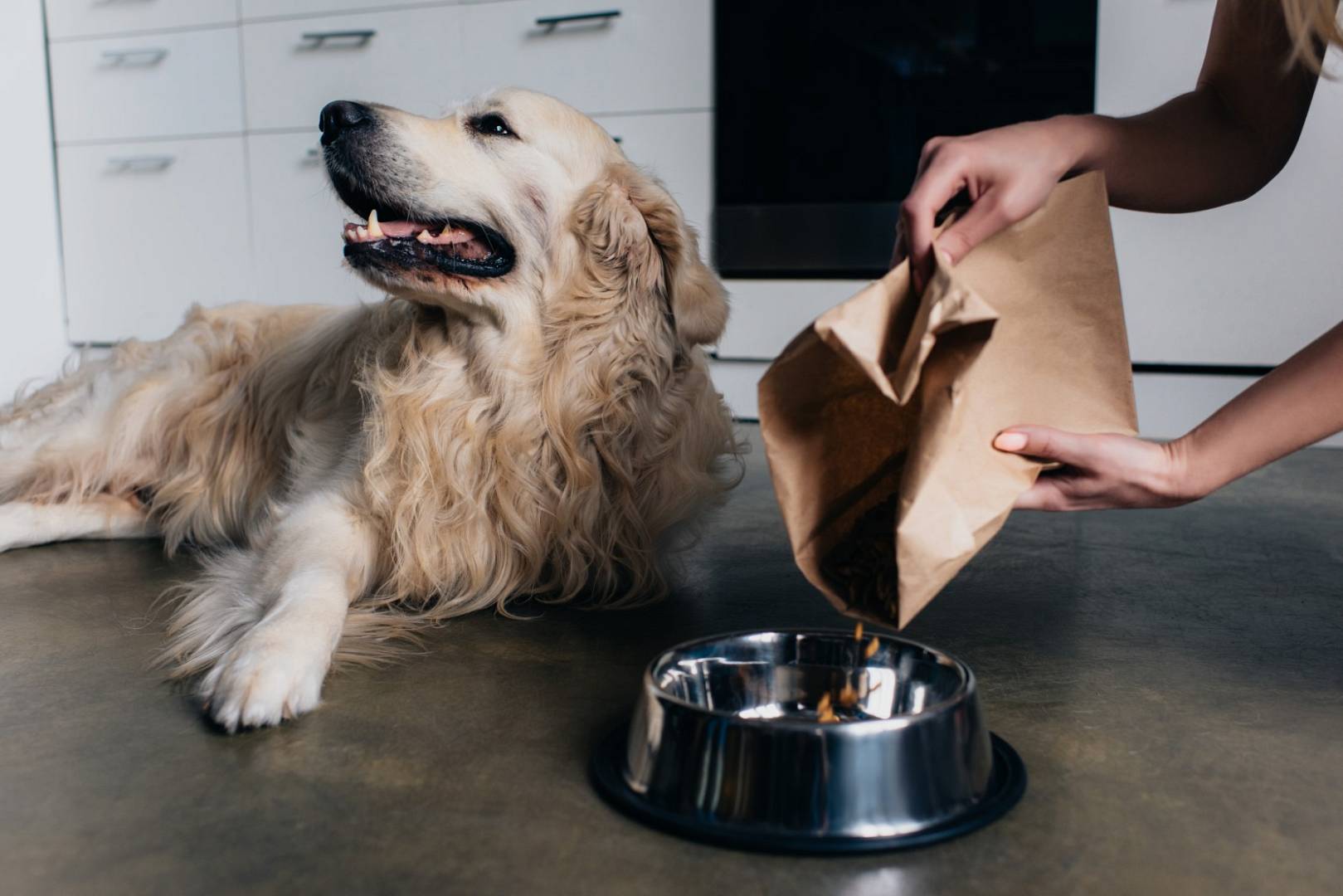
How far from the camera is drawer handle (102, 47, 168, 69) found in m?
3.80

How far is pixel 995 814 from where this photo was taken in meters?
0.94

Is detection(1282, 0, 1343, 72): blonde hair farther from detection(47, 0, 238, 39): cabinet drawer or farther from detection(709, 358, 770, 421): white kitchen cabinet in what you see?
detection(47, 0, 238, 39): cabinet drawer

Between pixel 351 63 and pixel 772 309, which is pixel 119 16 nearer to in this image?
pixel 351 63

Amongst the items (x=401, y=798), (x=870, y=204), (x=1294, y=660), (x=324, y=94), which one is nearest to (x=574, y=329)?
(x=401, y=798)

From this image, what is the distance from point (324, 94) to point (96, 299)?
116 centimetres

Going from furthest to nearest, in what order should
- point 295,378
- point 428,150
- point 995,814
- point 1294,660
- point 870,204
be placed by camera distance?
point 870,204
point 295,378
point 428,150
point 1294,660
point 995,814

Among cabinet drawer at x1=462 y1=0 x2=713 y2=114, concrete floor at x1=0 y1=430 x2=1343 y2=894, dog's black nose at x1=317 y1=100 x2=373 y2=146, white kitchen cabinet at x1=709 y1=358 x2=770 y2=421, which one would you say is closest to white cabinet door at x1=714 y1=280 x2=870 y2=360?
white kitchen cabinet at x1=709 y1=358 x2=770 y2=421

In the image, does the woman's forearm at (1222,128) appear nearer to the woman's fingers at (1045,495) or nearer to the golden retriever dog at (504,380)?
the woman's fingers at (1045,495)

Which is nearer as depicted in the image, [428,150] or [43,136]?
[428,150]

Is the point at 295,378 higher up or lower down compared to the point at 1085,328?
lower down

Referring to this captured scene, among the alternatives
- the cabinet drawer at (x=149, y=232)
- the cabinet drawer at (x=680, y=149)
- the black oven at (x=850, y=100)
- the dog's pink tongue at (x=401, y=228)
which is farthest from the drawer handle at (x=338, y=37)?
the dog's pink tongue at (x=401, y=228)

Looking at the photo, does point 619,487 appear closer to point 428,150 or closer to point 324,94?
point 428,150

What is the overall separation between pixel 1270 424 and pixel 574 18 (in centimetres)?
267

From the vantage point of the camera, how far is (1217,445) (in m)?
1.08
